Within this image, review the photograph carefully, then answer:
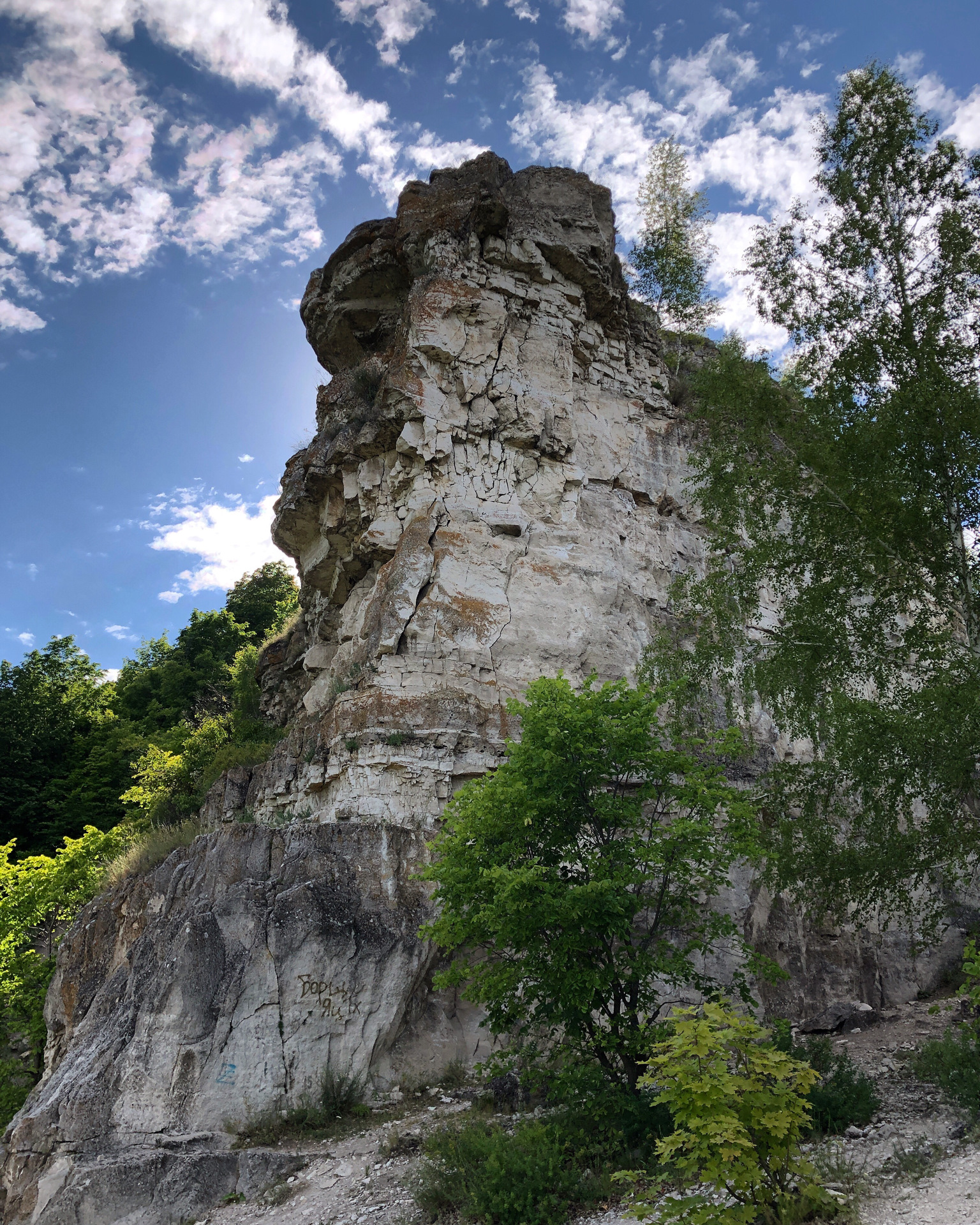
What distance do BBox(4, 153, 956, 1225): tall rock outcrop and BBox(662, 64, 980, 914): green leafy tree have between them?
4.31m

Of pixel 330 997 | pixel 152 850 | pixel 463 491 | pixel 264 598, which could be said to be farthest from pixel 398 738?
pixel 264 598

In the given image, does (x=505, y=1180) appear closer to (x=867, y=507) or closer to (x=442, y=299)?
(x=867, y=507)

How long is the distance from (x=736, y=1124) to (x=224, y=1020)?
24.6ft

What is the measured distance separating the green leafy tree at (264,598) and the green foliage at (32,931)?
16480 millimetres

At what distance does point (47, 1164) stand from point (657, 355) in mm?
19728

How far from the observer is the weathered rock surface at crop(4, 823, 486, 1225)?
9.30m

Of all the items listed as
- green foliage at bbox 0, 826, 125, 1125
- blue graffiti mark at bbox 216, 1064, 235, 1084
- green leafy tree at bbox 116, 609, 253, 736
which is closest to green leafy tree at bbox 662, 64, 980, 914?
blue graffiti mark at bbox 216, 1064, 235, 1084

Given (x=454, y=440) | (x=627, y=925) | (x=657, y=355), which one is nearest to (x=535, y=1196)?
(x=627, y=925)

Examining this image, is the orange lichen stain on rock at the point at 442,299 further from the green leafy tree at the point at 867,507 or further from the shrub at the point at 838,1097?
the shrub at the point at 838,1097

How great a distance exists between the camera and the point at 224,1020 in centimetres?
1043

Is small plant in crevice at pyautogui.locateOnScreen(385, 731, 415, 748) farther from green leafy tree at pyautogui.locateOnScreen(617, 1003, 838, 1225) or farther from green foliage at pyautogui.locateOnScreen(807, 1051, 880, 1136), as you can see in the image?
green leafy tree at pyautogui.locateOnScreen(617, 1003, 838, 1225)

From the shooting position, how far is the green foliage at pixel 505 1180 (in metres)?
7.01

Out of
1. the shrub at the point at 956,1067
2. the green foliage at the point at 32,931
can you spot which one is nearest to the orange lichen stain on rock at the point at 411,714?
the green foliage at the point at 32,931

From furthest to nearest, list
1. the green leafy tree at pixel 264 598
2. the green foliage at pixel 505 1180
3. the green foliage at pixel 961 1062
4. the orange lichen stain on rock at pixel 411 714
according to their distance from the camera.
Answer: the green leafy tree at pixel 264 598, the orange lichen stain on rock at pixel 411 714, the green foliage at pixel 961 1062, the green foliage at pixel 505 1180
